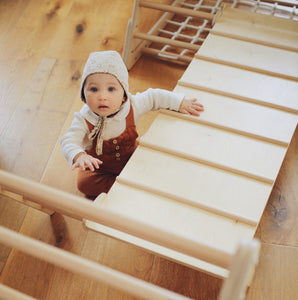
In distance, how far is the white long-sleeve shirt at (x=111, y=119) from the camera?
0.97 m

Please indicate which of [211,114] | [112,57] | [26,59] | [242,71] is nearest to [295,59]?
[242,71]

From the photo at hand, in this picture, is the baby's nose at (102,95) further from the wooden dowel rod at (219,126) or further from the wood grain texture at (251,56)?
the wood grain texture at (251,56)

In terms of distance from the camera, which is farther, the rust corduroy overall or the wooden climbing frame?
the wooden climbing frame

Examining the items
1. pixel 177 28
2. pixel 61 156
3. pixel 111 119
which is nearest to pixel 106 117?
pixel 111 119

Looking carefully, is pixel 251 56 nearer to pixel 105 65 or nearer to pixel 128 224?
pixel 105 65

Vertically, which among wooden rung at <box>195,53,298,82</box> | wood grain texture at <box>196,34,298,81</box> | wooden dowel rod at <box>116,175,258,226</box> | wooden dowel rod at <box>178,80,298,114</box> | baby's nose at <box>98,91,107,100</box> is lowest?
wooden dowel rod at <box>116,175,258,226</box>

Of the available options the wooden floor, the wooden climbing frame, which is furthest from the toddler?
the wooden climbing frame

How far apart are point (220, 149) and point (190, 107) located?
177 millimetres

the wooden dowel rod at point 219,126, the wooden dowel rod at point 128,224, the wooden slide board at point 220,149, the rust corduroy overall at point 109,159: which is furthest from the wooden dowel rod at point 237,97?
the wooden dowel rod at point 128,224

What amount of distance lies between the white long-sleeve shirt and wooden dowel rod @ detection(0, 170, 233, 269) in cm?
43

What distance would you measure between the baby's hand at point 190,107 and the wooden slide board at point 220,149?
0.02m

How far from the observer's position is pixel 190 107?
1.05 meters

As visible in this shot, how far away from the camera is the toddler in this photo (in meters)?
0.90

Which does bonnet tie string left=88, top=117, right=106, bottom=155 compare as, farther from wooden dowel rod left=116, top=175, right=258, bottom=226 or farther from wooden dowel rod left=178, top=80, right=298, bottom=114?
wooden dowel rod left=178, top=80, right=298, bottom=114
